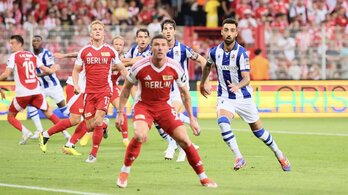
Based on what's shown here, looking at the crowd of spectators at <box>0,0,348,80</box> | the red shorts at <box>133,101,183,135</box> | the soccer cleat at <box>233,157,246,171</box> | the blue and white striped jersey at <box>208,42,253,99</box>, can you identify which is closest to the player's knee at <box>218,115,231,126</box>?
the blue and white striped jersey at <box>208,42,253,99</box>

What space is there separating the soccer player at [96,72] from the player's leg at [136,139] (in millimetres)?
3927

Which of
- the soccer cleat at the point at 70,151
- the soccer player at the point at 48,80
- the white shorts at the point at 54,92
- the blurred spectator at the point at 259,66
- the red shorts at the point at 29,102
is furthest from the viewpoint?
the blurred spectator at the point at 259,66

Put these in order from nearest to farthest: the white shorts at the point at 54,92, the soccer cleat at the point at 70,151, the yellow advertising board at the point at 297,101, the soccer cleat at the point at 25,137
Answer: the soccer cleat at the point at 70,151, the soccer cleat at the point at 25,137, the white shorts at the point at 54,92, the yellow advertising board at the point at 297,101

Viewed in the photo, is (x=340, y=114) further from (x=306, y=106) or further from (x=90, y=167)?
(x=90, y=167)

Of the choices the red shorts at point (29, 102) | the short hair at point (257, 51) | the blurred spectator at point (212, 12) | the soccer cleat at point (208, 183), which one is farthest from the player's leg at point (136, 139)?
the blurred spectator at point (212, 12)

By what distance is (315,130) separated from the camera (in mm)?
24078

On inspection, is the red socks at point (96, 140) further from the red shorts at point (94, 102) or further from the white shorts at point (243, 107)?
the white shorts at point (243, 107)

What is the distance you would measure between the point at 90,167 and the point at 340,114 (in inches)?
565

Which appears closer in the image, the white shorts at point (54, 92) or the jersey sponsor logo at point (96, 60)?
the jersey sponsor logo at point (96, 60)

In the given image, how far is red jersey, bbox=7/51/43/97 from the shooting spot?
65.5 ft

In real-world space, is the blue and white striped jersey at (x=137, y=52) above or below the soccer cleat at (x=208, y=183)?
above

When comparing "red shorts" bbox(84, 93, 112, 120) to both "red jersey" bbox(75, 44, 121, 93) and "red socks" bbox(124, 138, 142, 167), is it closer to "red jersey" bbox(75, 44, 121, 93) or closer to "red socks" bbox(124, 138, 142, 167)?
"red jersey" bbox(75, 44, 121, 93)

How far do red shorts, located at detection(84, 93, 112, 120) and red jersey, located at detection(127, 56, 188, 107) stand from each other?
4.07 metres

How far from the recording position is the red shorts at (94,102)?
17.3 meters
